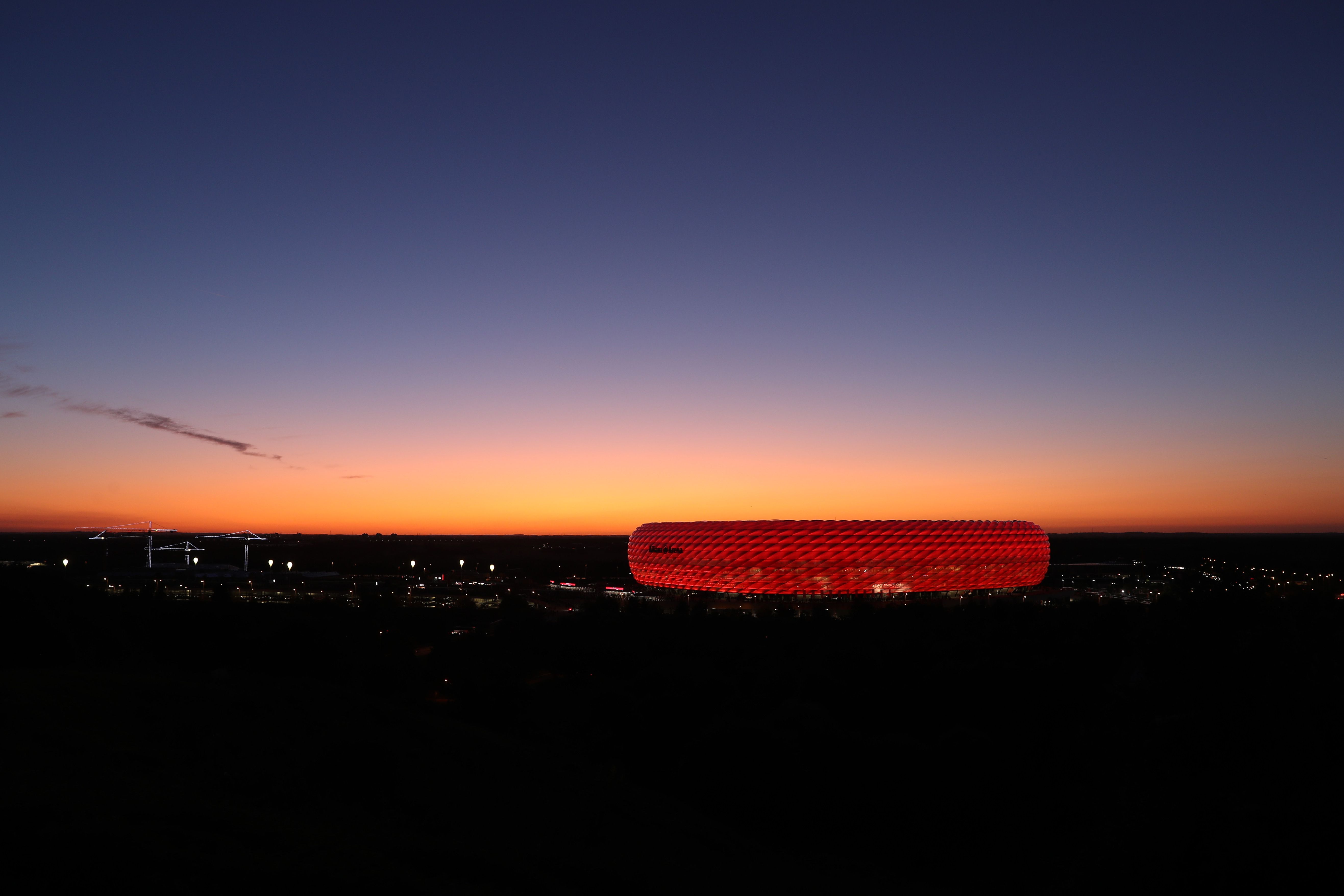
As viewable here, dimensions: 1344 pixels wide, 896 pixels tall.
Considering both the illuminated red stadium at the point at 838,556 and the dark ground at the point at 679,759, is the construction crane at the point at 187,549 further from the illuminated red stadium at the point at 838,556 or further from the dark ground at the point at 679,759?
the dark ground at the point at 679,759

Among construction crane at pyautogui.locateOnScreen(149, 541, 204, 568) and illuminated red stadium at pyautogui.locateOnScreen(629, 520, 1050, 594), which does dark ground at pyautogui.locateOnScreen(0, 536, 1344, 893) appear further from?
construction crane at pyautogui.locateOnScreen(149, 541, 204, 568)

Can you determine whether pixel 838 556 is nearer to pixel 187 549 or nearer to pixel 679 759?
pixel 679 759

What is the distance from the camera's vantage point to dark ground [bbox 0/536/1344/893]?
26.6ft

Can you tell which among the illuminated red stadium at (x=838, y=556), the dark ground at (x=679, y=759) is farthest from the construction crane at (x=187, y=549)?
the dark ground at (x=679, y=759)

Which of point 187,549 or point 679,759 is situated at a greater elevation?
point 187,549

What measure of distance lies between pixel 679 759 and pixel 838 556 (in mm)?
57334

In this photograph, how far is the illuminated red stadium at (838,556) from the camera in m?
73.2

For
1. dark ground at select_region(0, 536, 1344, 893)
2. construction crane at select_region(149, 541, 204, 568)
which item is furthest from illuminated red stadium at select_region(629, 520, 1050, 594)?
construction crane at select_region(149, 541, 204, 568)

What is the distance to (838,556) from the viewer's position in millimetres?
72938

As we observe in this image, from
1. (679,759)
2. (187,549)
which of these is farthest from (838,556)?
(187,549)

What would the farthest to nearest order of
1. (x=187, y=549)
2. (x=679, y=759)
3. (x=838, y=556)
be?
(x=187, y=549) → (x=838, y=556) → (x=679, y=759)

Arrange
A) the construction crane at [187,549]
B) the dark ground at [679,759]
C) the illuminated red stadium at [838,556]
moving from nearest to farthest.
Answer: the dark ground at [679,759]
the illuminated red stadium at [838,556]
the construction crane at [187,549]

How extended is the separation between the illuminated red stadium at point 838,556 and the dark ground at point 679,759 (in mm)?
45927

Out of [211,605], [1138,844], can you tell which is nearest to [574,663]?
[211,605]
